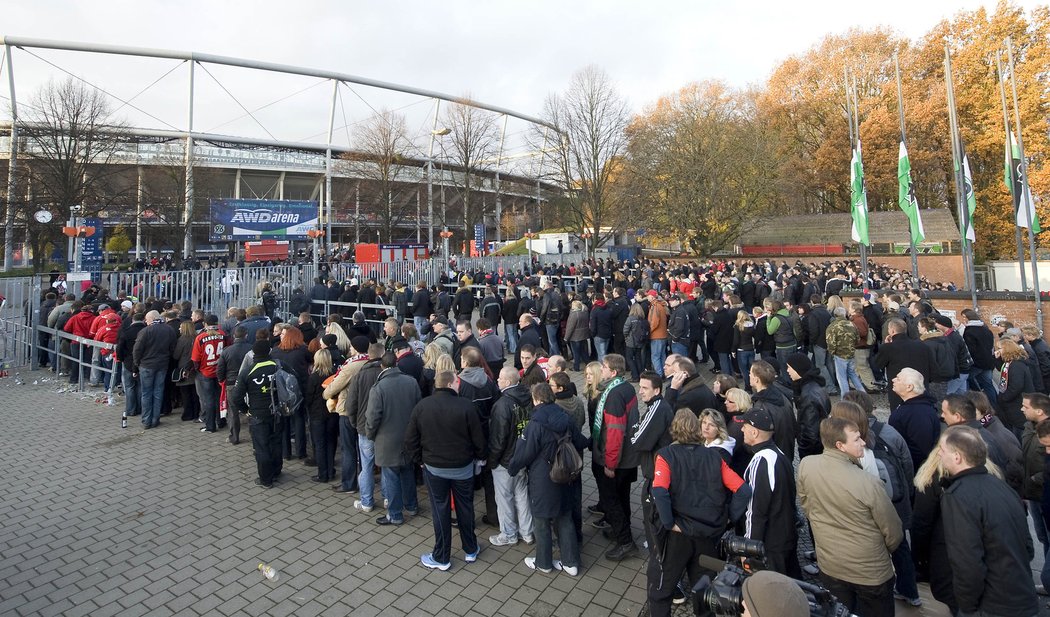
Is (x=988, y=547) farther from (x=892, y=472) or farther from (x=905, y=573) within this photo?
(x=905, y=573)

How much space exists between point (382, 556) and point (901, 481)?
155 inches

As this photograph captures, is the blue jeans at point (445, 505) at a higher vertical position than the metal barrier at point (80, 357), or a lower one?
lower

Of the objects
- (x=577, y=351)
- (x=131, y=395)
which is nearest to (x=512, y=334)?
(x=577, y=351)

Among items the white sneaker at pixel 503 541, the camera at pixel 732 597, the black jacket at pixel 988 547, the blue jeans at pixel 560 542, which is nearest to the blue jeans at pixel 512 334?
the white sneaker at pixel 503 541

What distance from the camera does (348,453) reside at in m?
5.77

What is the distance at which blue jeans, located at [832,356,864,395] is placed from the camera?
27.3ft

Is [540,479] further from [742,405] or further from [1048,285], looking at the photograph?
[1048,285]

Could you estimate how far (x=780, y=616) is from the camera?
1.39 metres

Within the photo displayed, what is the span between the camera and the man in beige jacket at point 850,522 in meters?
2.84

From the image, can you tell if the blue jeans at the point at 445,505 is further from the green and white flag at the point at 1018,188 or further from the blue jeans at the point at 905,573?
the green and white flag at the point at 1018,188

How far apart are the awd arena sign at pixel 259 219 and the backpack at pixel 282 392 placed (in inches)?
792

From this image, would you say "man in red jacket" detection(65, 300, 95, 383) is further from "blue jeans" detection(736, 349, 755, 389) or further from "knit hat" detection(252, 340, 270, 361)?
"blue jeans" detection(736, 349, 755, 389)

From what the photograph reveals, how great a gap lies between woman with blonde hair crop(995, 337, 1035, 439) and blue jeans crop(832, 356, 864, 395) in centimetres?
273

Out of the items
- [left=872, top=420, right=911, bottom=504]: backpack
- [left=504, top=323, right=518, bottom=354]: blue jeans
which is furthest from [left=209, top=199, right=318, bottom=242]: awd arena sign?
[left=872, top=420, right=911, bottom=504]: backpack
